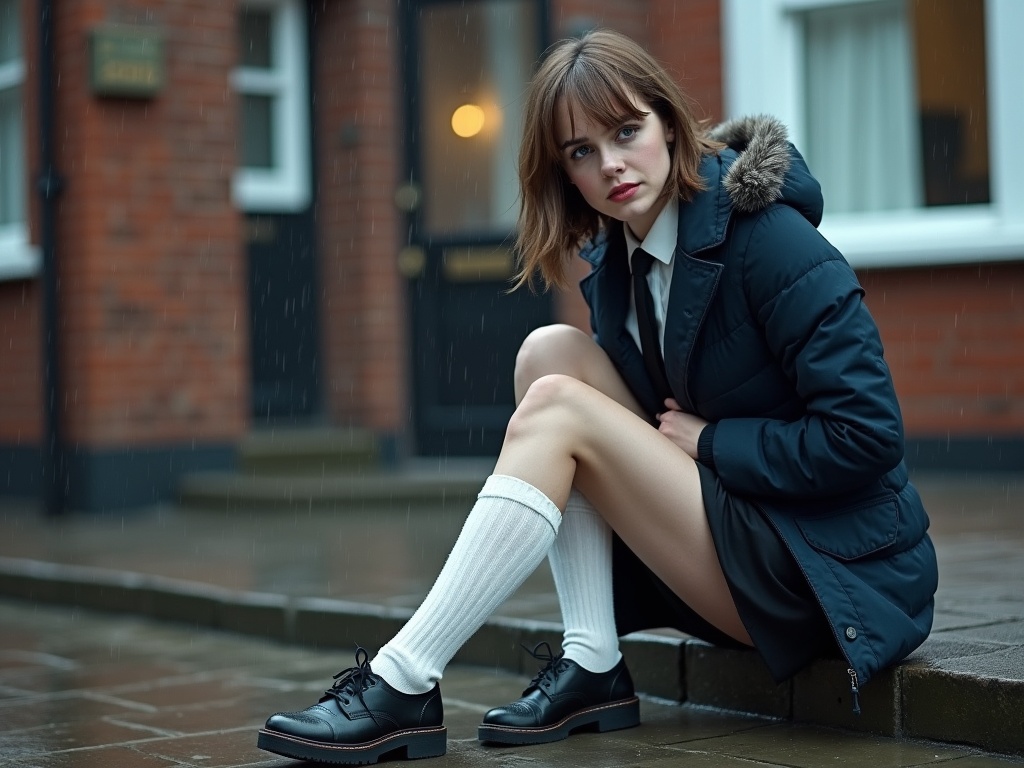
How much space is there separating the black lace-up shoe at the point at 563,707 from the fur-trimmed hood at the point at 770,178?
40.2 inches

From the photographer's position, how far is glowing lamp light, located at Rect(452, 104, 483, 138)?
9422 mm

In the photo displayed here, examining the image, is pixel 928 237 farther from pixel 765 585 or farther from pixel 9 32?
pixel 9 32

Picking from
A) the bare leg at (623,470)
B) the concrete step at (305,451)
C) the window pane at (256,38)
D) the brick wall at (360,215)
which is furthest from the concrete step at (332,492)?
the bare leg at (623,470)

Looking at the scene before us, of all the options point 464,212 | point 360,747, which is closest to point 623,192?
point 360,747

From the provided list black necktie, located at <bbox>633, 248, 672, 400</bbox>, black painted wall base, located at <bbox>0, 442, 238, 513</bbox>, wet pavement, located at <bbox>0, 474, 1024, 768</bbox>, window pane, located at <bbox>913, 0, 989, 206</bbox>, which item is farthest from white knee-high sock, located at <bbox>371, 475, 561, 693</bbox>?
black painted wall base, located at <bbox>0, 442, 238, 513</bbox>

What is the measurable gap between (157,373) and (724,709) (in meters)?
5.66

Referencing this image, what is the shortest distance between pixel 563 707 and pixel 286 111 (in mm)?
7247

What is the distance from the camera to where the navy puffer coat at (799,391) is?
9.43 ft

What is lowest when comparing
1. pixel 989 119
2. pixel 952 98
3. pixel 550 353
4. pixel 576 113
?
pixel 550 353

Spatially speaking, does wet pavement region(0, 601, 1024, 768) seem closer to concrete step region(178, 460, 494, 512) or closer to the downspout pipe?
concrete step region(178, 460, 494, 512)

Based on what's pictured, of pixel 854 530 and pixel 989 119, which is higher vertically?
pixel 989 119

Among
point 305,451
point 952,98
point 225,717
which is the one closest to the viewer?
point 225,717

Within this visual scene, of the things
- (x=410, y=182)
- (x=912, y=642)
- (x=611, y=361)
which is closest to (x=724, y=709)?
(x=912, y=642)

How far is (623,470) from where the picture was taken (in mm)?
3068
